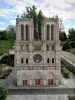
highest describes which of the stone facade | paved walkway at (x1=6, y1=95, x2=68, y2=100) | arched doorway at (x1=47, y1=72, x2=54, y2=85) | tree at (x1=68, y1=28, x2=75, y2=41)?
tree at (x1=68, y1=28, x2=75, y2=41)

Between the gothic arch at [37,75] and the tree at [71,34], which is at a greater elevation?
the tree at [71,34]

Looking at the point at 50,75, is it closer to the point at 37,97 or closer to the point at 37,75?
the point at 37,75

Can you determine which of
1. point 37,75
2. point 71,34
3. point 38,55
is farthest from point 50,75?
point 71,34

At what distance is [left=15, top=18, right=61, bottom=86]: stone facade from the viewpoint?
115 feet

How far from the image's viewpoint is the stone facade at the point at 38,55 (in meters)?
35.1

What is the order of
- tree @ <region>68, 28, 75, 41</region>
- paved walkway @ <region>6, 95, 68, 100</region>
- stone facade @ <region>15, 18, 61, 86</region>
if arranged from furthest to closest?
tree @ <region>68, 28, 75, 41</region> < stone facade @ <region>15, 18, 61, 86</region> < paved walkway @ <region>6, 95, 68, 100</region>

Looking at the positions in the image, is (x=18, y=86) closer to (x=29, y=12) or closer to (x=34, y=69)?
(x=34, y=69)

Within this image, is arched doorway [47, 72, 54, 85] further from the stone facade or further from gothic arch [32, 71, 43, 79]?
gothic arch [32, 71, 43, 79]

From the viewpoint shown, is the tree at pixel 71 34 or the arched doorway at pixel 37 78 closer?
the arched doorway at pixel 37 78

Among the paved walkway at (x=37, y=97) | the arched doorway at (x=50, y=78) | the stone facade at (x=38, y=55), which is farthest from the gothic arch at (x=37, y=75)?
the paved walkway at (x=37, y=97)

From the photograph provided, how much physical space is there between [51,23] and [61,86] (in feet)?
50.2

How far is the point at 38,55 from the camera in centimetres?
3581

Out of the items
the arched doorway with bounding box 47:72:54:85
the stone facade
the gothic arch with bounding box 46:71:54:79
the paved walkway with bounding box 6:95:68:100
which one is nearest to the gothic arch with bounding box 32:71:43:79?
the stone facade

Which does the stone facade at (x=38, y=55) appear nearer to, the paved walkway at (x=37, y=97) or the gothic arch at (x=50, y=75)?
the gothic arch at (x=50, y=75)
